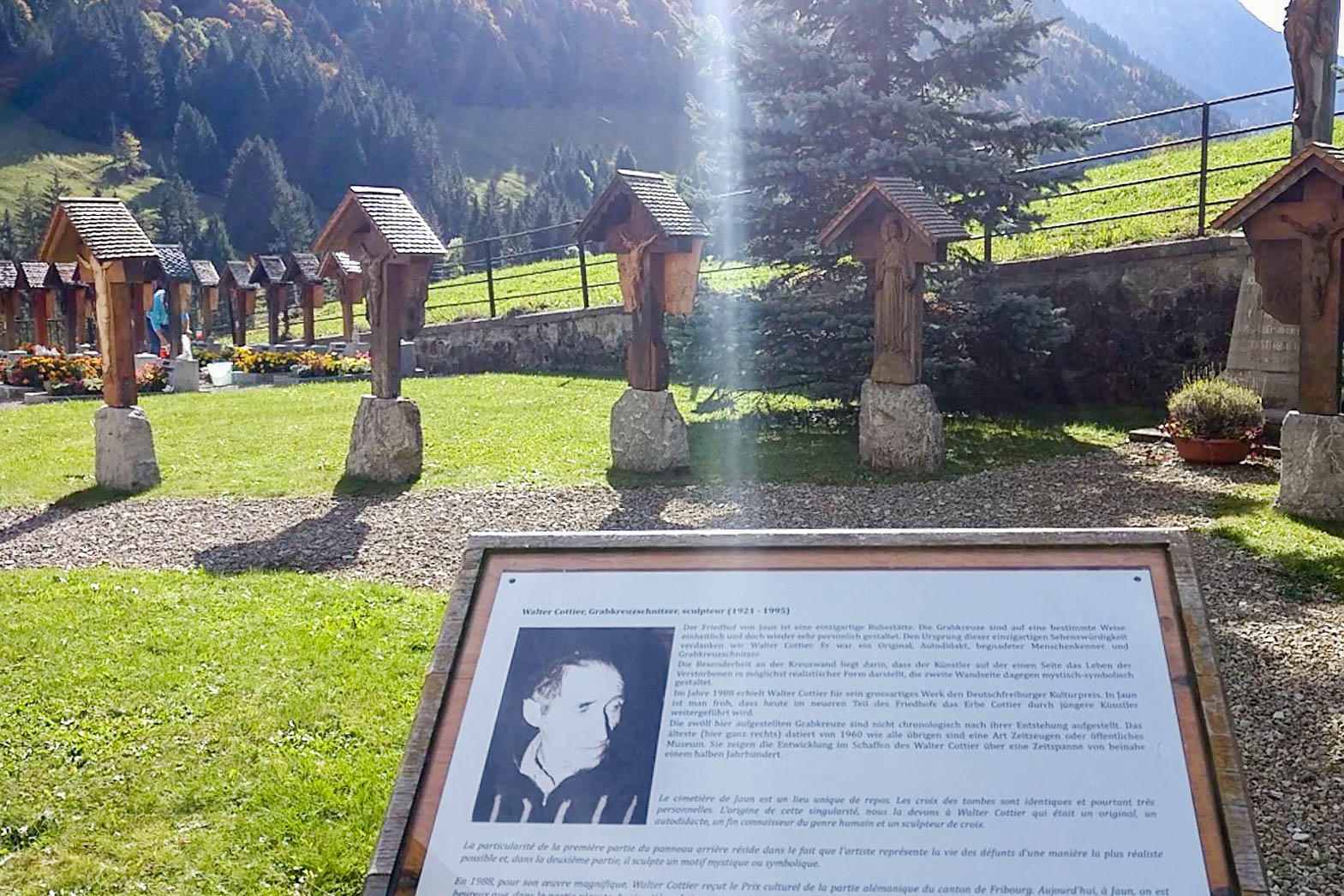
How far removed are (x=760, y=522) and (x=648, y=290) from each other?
2.48 metres

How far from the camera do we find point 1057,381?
1240 centimetres

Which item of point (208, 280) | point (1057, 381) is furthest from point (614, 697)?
point (208, 280)

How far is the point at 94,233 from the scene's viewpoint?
9.55 metres

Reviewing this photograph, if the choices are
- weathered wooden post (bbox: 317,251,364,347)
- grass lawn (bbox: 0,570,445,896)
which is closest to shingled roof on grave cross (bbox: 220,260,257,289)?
weathered wooden post (bbox: 317,251,364,347)

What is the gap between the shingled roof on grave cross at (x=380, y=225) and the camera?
9.37 meters

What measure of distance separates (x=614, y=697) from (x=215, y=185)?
72963mm

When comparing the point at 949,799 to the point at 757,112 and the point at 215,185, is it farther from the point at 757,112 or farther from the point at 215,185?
the point at 215,185

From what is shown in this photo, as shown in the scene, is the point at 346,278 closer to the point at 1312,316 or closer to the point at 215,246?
the point at 1312,316

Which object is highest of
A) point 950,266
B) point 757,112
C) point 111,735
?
point 757,112

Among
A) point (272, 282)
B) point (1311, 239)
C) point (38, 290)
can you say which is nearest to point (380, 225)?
point (1311, 239)

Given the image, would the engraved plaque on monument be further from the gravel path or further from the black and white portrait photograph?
the black and white portrait photograph

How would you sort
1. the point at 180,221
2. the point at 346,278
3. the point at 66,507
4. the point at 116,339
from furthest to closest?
the point at 180,221 → the point at 346,278 → the point at 116,339 → the point at 66,507

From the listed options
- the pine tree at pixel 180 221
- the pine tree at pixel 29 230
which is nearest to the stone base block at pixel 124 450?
the pine tree at pixel 29 230

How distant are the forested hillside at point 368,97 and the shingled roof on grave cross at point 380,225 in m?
40.3
